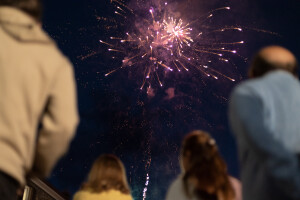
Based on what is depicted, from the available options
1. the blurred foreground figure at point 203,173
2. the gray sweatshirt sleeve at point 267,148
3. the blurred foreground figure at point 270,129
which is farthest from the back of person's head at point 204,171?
the gray sweatshirt sleeve at point 267,148

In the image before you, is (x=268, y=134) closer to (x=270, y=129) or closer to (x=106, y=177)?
(x=270, y=129)

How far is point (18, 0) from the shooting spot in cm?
248

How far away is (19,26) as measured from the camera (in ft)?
7.96

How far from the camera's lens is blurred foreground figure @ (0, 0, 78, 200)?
222 cm

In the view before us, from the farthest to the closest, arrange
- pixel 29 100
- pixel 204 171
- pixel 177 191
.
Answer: pixel 177 191 → pixel 204 171 → pixel 29 100

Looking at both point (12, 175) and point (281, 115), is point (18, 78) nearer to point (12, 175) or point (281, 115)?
point (12, 175)

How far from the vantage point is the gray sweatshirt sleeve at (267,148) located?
2.30 meters

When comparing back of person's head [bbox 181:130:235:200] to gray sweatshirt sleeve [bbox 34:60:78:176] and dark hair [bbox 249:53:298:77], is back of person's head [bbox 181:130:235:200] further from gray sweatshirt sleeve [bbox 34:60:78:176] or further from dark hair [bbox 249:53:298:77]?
gray sweatshirt sleeve [bbox 34:60:78:176]

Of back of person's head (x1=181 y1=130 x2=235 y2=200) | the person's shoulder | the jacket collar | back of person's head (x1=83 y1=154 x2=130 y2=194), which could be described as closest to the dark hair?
back of person's head (x1=181 y1=130 x2=235 y2=200)

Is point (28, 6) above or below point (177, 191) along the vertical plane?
above

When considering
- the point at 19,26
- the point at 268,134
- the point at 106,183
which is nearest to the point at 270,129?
the point at 268,134

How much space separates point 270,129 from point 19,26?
1469 millimetres

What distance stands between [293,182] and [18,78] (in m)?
1.52

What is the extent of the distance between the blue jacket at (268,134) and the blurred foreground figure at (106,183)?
2.20 metres
